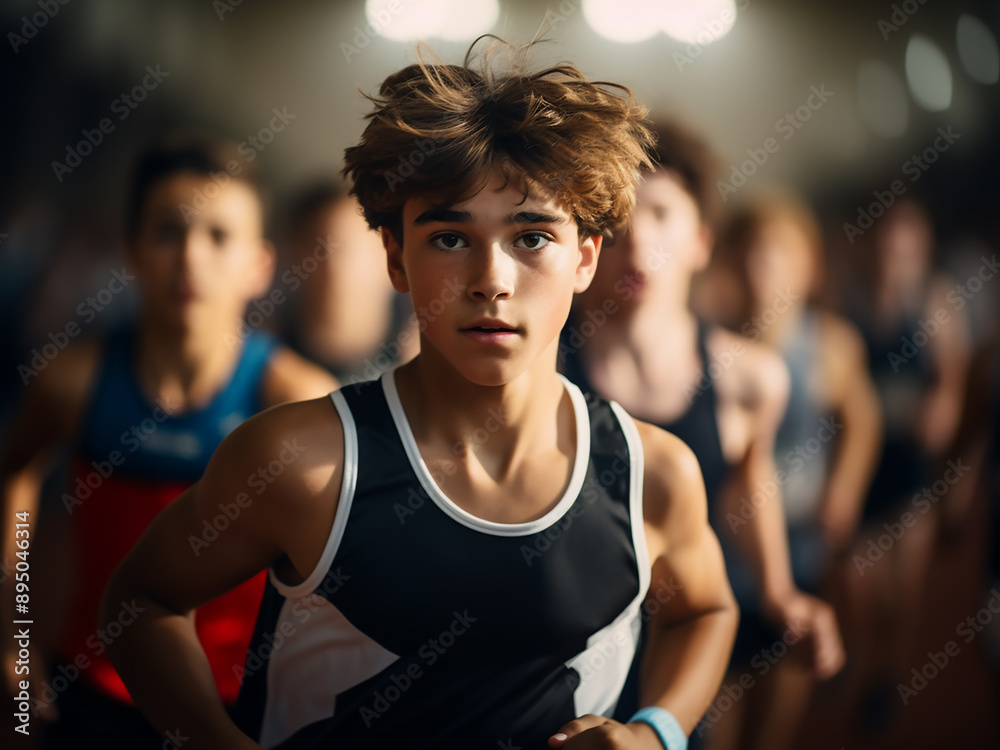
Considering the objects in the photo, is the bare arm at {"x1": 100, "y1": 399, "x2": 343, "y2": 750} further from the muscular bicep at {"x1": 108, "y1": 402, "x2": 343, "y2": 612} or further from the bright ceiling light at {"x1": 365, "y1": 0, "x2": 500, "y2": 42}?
the bright ceiling light at {"x1": 365, "y1": 0, "x2": 500, "y2": 42}

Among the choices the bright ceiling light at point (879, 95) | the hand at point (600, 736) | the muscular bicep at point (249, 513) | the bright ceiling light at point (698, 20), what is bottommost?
the hand at point (600, 736)

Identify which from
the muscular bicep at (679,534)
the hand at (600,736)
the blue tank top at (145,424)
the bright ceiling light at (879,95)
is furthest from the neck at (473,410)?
the bright ceiling light at (879,95)

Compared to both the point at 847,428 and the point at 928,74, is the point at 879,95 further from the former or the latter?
the point at 847,428

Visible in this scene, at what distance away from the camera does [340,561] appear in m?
0.54

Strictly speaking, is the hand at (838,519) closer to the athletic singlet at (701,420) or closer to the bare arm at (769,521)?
the bare arm at (769,521)

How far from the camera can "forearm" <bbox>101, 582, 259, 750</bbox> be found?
562mm

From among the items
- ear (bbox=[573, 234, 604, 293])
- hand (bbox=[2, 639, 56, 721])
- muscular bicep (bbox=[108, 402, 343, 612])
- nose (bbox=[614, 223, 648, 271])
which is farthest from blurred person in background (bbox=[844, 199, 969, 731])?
hand (bbox=[2, 639, 56, 721])

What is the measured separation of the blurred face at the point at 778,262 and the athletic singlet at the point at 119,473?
2.30ft

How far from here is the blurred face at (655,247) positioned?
0.93 m

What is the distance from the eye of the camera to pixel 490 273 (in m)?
0.51

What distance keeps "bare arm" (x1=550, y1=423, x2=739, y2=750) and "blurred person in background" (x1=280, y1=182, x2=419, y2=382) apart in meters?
0.38

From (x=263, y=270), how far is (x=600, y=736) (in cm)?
64

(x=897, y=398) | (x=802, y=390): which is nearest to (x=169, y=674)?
(x=802, y=390)

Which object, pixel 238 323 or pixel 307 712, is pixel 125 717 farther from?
pixel 238 323
